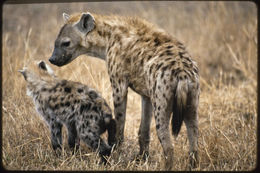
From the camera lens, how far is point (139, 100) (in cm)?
540

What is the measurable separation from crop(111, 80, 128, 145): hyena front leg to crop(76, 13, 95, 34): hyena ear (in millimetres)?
556

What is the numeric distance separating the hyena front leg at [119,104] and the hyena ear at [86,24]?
56cm

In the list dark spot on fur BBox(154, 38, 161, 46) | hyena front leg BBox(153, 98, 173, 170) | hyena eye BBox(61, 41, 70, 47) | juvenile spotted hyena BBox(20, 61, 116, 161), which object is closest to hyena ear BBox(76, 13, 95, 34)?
hyena eye BBox(61, 41, 70, 47)

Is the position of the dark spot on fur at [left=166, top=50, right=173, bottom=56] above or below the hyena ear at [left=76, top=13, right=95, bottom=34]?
below

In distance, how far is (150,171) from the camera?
3.04m

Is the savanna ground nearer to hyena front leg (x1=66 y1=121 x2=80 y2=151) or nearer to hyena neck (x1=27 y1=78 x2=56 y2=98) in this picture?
hyena front leg (x1=66 y1=121 x2=80 y2=151)

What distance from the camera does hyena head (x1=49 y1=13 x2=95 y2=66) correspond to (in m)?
3.67

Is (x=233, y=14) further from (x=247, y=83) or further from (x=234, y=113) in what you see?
(x=234, y=113)

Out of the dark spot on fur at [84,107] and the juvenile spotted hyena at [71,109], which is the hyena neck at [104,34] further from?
the dark spot on fur at [84,107]

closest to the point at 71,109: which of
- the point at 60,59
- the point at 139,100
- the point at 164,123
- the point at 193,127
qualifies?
the point at 60,59

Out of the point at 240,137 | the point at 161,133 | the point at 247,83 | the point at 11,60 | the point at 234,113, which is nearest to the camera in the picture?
the point at 161,133

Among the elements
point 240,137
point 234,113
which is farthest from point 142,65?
point 234,113

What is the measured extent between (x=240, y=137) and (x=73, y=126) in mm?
1581

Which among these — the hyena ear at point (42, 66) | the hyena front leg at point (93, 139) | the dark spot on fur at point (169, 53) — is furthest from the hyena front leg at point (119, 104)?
the hyena ear at point (42, 66)
